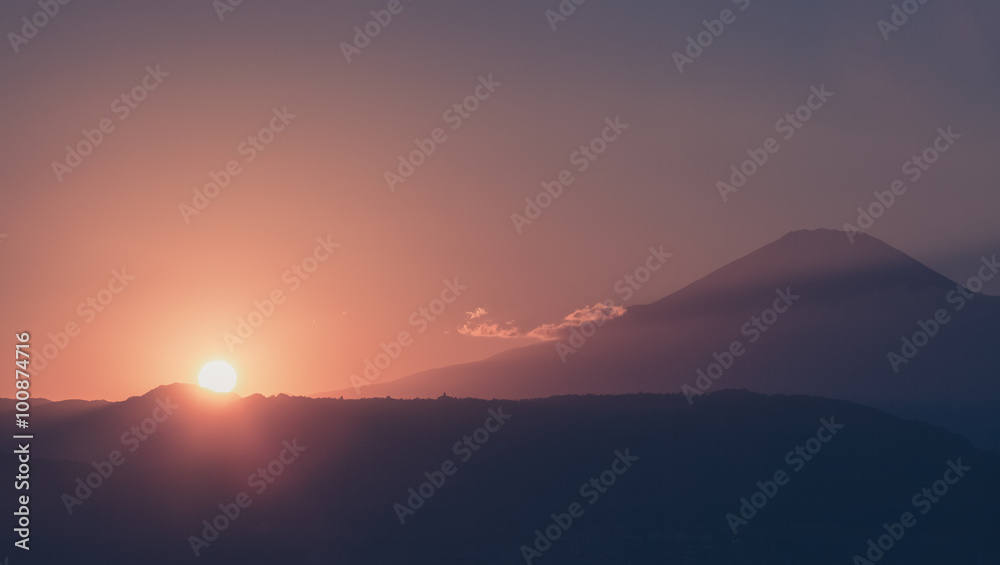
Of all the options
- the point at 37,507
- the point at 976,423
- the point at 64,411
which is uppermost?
the point at 64,411

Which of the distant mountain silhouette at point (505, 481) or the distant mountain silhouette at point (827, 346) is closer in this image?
the distant mountain silhouette at point (505, 481)

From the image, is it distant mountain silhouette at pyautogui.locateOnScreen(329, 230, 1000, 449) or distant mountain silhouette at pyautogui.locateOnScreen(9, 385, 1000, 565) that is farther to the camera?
distant mountain silhouette at pyautogui.locateOnScreen(329, 230, 1000, 449)

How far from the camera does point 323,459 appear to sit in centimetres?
4972

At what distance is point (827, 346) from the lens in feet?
496

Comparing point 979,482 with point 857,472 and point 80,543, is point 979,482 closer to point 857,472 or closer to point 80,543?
point 857,472

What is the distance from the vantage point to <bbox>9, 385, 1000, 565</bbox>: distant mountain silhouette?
41.9 m

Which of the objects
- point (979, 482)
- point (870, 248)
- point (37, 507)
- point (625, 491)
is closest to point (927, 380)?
point (870, 248)

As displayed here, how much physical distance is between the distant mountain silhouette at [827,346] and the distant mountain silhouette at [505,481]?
8426 centimetres

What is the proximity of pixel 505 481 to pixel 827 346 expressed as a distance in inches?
4563

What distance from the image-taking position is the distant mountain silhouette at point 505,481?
41.9 m

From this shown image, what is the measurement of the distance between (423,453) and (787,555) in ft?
60.8

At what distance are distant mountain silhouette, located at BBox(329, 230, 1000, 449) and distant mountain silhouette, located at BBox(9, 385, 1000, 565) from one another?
8426cm

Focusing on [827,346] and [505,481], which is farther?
[827,346]

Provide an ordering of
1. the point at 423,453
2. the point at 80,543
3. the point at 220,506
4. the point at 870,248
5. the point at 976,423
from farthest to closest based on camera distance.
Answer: the point at 870,248
the point at 976,423
the point at 423,453
the point at 220,506
the point at 80,543
